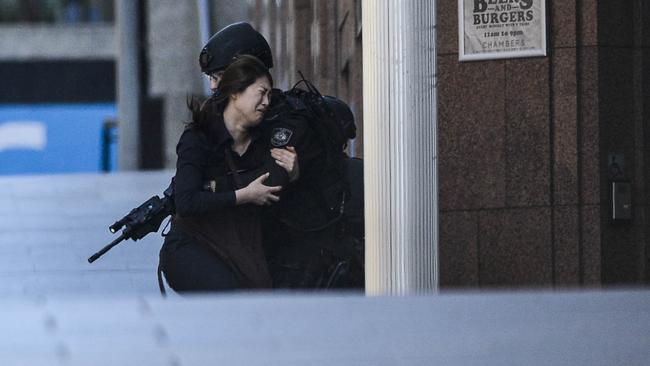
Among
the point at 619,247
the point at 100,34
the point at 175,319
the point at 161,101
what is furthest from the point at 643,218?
the point at 100,34

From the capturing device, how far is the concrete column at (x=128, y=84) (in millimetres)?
34156

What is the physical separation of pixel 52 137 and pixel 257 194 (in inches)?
1575

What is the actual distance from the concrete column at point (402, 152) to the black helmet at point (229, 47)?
585 mm

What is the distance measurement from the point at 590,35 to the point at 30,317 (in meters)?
5.28

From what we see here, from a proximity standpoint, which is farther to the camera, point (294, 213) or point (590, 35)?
point (590, 35)

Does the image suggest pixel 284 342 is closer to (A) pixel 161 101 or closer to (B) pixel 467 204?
(B) pixel 467 204

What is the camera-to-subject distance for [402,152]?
820 centimetres

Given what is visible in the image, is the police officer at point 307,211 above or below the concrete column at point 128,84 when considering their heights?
below

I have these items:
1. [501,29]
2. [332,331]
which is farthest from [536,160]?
[332,331]

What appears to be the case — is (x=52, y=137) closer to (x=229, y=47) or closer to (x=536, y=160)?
(x=536, y=160)

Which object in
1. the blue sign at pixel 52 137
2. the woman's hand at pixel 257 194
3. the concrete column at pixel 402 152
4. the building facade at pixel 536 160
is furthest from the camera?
the blue sign at pixel 52 137

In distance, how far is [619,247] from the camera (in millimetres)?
10266

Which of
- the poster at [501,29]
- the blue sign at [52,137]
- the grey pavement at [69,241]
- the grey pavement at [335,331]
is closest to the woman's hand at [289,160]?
the grey pavement at [335,331]

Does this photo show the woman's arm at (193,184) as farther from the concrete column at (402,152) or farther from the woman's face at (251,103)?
the concrete column at (402,152)
